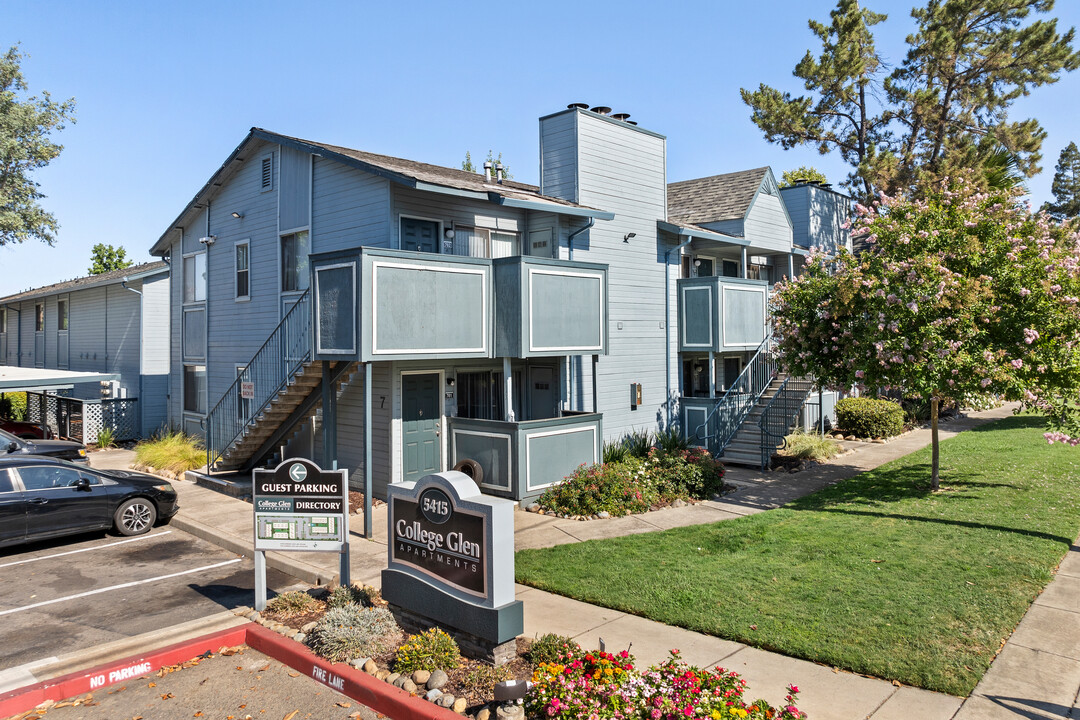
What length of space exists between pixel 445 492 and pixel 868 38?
3080cm

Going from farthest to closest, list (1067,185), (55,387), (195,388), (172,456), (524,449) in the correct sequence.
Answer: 1. (1067,185)
2. (55,387)
3. (195,388)
4. (172,456)
5. (524,449)

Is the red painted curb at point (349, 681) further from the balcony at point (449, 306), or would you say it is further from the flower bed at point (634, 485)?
the flower bed at point (634, 485)

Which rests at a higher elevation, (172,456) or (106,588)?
(172,456)

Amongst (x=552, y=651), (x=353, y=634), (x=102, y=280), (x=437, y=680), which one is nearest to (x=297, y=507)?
(x=353, y=634)

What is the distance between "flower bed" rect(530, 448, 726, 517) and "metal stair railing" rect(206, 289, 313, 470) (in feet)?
18.0

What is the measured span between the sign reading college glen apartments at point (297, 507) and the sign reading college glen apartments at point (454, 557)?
912mm

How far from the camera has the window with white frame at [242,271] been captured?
1866 cm

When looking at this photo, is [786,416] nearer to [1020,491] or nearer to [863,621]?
[1020,491]

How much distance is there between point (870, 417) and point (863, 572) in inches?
A: 550

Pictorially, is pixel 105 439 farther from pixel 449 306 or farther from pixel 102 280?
pixel 449 306

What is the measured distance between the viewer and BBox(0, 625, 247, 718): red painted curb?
6.54 metres

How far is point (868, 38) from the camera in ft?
98.7

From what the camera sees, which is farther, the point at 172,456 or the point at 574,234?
the point at 172,456

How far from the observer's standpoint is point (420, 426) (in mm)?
14781
